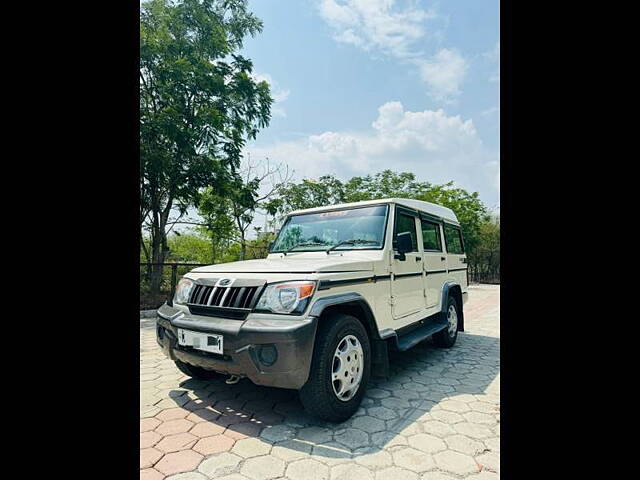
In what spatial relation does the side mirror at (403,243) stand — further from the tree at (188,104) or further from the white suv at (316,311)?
the tree at (188,104)

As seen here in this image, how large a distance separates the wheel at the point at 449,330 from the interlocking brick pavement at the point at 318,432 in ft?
3.20

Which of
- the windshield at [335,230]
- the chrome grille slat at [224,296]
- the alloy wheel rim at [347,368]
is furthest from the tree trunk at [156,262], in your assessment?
the alloy wheel rim at [347,368]

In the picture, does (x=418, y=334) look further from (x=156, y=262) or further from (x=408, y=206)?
(x=156, y=262)

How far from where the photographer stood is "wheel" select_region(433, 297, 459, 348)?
4.68 meters

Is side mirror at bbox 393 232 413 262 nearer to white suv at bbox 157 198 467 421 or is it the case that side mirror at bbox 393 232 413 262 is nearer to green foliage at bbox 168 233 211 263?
white suv at bbox 157 198 467 421

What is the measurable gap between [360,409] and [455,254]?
351cm

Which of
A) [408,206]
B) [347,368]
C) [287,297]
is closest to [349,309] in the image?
[347,368]

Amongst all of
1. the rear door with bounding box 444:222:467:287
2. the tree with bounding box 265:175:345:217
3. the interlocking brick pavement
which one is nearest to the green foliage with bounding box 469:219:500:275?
the tree with bounding box 265:175:345:217

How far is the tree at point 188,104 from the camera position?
7762 mm

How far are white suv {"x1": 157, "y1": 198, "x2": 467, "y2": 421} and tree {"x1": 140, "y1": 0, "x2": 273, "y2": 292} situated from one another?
5353 millimetres
